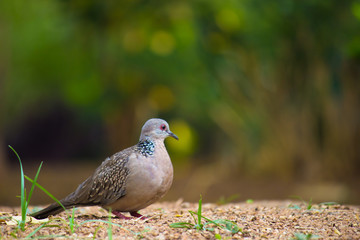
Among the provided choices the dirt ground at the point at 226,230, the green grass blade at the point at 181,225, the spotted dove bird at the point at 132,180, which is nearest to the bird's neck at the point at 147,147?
the spotted dove bird at the point at 132,180

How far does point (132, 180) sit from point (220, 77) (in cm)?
784

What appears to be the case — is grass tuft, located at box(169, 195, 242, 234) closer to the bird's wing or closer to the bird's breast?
the bird's breast

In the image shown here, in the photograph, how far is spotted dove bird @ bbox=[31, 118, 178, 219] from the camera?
4.43 metres

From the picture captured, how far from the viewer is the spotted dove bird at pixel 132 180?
4.43 m

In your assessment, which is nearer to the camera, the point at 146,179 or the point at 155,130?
the point at 146,179

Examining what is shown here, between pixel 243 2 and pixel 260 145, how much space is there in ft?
11.5

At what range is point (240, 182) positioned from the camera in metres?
12.5

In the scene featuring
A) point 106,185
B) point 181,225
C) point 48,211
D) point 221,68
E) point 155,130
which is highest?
point 221,68

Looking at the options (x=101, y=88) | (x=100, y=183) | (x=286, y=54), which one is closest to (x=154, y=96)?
(x=101, y=88)

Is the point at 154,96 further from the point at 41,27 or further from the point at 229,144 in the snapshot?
the point at 41,27

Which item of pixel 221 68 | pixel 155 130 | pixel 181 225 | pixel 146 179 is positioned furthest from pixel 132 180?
pixel 221 68

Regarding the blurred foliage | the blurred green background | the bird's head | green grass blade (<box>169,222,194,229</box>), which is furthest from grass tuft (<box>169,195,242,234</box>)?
the blurred green background

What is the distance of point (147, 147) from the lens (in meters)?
4.62

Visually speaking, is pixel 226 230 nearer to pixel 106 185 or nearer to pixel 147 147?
pixel 147 147
